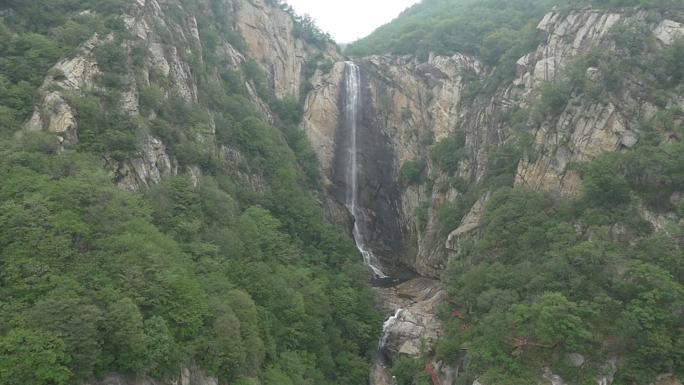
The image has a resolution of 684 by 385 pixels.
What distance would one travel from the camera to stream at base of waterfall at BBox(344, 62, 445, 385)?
→ 31547 mm

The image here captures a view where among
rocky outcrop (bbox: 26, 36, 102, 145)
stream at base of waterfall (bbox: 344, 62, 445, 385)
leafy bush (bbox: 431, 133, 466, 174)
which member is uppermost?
rocky outcrop (bbox: 26, 36, 102, 145)

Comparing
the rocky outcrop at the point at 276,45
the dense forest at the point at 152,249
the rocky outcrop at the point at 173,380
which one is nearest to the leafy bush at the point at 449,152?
the dense forest at the point at 152,249

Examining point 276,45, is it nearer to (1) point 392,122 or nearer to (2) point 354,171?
(1) point 392,122

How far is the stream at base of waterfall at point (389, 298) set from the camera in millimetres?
31547

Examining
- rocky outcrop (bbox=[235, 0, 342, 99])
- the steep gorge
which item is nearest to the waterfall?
the steep gorge

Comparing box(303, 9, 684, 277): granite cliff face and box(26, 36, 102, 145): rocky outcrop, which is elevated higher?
box(26, 36, 102, 145): rocky outcrop

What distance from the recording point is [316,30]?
2601 inches

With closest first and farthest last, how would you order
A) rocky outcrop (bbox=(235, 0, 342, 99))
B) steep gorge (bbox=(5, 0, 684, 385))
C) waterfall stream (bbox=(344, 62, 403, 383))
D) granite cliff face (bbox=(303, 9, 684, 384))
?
steep gorge (bbox=(5, 0, 684, 385)), granite cliff face (bbox=(303, 9, 684, 384)), waterfall stream (bbox=(344, 62, 403, 383)), rocky outcrop (bbox=(235, 0, 342, 99))

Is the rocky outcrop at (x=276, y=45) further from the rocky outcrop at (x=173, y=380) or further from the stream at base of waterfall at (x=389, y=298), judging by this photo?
the rocky outcrop at (x=173, y=380)

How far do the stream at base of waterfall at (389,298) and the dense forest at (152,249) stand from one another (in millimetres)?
1244

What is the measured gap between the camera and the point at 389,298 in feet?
128

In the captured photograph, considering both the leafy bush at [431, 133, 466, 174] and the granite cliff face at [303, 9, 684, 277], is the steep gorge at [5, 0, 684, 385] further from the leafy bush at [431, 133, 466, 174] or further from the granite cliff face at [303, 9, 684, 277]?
the leafy bush at [431, 133, 466, 174]

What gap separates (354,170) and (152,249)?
3184 centimetres

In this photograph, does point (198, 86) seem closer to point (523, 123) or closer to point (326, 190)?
point (326, 190)
